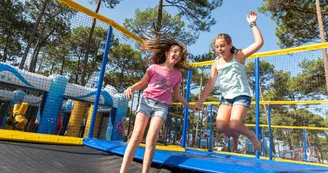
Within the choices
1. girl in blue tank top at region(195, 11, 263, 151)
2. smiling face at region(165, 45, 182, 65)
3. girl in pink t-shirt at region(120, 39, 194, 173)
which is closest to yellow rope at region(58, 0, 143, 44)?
girl in pink t-shirt at region(120, 39, 194, 173)

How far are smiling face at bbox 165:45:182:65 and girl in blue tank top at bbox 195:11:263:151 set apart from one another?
0.37 m

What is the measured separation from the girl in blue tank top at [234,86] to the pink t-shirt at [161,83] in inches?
13.6

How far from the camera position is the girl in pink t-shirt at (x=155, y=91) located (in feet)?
5.46

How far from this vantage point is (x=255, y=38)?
2061mm

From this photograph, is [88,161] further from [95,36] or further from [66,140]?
[95,36]

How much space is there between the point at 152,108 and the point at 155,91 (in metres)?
0.15

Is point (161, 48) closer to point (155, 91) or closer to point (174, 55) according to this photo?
point (174, 55)

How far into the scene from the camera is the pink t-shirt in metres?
1.86

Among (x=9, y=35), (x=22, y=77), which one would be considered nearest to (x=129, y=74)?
(x=9, y=35)

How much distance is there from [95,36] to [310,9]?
11074mm

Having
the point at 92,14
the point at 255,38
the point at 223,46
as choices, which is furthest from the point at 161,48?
the point at 92,14

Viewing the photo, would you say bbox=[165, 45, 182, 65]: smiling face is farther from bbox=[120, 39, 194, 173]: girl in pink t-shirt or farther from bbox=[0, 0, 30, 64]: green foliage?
bbox=[0, 0, 30, 64]: green foliage

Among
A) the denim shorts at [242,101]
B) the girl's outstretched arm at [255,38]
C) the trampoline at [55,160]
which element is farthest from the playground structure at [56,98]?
the girl's outstretched arm at [255,38]

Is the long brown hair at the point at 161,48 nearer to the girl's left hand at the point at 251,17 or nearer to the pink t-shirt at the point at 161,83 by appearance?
the pink t-shirt at the point at 161,83
